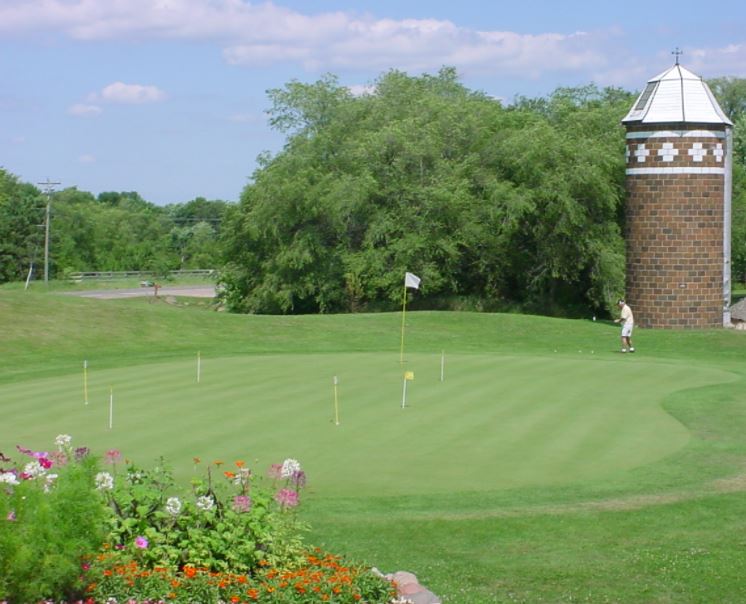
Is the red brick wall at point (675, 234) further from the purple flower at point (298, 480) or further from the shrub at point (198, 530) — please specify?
the shrub at point (198, 530)

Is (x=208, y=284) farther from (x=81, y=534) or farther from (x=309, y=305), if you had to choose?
(x=81, y=534)

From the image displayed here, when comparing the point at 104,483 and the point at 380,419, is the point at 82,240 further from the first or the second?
the point at 104,483

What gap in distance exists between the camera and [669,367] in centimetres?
2747

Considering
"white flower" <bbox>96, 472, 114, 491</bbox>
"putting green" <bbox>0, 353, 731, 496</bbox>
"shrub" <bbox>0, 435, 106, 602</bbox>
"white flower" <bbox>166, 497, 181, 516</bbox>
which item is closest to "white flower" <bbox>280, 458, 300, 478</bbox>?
"putting green" <bbox>0, 353, 731, 496</bbox>

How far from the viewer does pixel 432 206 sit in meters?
50.7

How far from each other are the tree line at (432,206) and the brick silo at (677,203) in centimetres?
984

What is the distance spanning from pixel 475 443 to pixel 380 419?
233 centimetres

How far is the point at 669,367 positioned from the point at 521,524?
1549cm

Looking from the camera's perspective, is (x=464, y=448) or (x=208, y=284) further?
(x=208, y=284)

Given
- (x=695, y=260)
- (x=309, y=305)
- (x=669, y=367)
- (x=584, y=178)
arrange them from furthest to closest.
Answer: (x=309, y=305) < (x=584, y=178) < (x=695, y=260) < (x=669, y=367)

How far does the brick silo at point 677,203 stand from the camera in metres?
38.3

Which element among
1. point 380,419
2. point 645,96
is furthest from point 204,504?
point 645,96

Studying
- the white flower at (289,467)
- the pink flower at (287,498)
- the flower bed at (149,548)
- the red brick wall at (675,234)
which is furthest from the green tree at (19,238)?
the flower bed at (149,548)

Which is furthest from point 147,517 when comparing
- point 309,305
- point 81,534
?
point 309,305
